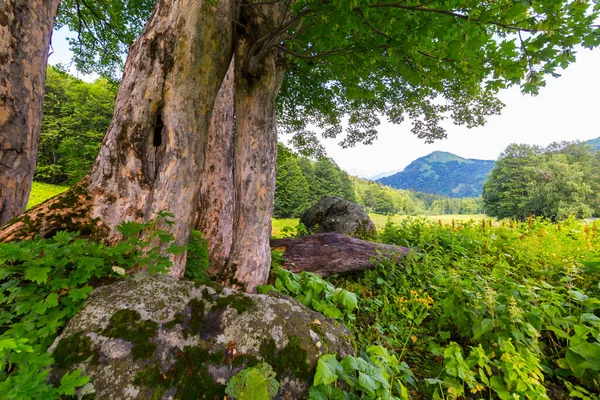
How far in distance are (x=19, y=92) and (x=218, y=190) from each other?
8.78 ft

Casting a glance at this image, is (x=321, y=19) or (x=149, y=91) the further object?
(x=149, y=91)

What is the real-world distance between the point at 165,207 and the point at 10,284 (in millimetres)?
1291

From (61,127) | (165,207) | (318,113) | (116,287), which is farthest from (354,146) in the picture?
(61,127)

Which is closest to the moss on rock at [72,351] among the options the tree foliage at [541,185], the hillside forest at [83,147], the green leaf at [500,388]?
the green leaf at [500,388]

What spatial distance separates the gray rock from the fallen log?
3036mm

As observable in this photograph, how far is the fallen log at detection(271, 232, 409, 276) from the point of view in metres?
4.76

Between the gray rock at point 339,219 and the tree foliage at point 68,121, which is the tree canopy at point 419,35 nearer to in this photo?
the gray rock at point 339,219

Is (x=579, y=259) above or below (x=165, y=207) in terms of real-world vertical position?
below

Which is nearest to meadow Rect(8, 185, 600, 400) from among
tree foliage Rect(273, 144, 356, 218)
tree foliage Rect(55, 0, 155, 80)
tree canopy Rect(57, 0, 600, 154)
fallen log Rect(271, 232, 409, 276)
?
fallen log Rect(271, 232, 409, 276)

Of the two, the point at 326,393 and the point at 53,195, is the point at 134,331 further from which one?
the point at 53,195

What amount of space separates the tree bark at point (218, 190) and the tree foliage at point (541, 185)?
39.3 metres

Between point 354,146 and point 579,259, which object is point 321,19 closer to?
point 579,259

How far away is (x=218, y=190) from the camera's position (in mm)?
4492

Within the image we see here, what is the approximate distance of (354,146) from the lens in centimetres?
1056
